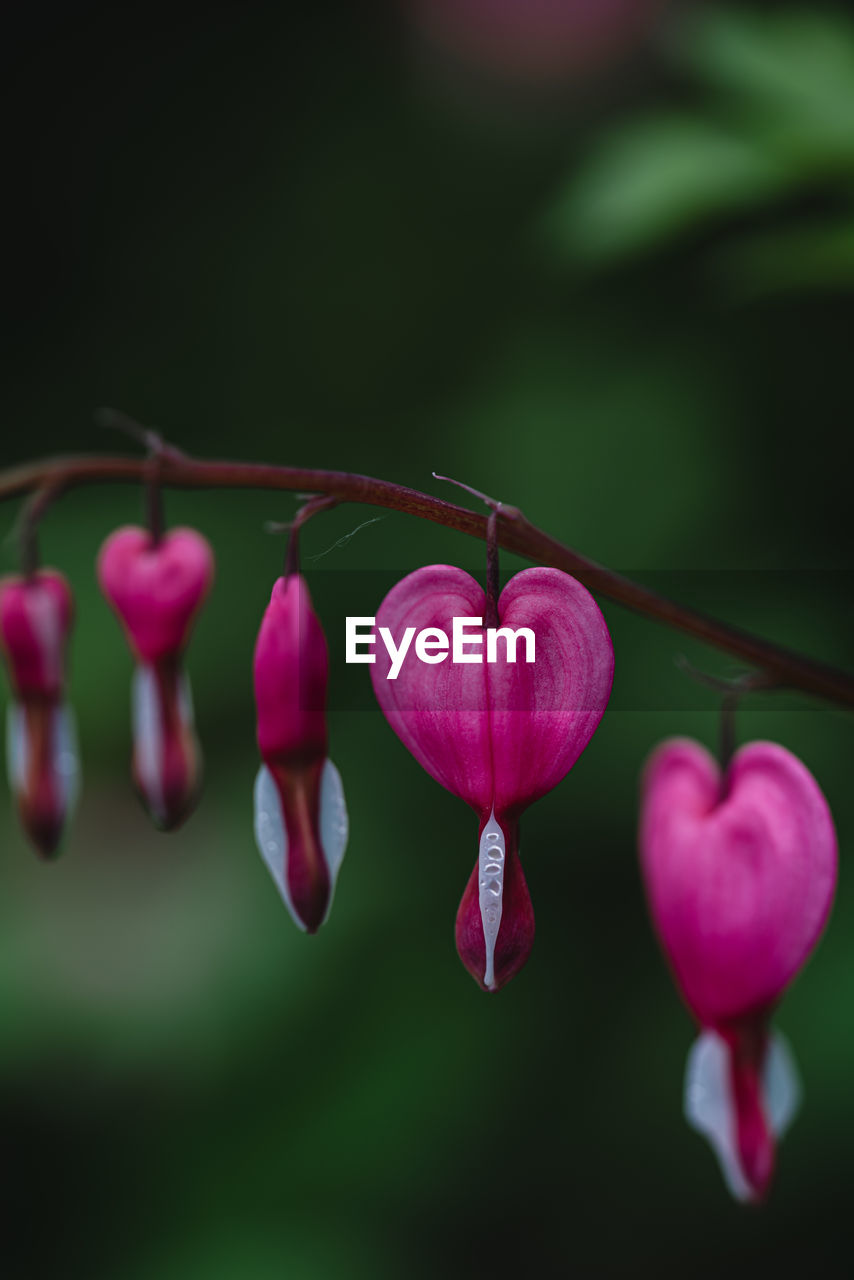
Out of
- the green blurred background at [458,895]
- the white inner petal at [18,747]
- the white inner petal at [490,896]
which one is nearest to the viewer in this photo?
the white inner petal at [490,896]

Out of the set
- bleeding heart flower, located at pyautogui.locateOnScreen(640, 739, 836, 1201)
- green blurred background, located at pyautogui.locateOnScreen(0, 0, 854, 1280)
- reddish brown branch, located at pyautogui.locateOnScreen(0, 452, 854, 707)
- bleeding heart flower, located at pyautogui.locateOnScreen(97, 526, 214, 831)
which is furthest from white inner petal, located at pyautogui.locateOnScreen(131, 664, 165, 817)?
green blurred background, located at pyautogui.locateOnScreen(0, 0, 854, 1280)

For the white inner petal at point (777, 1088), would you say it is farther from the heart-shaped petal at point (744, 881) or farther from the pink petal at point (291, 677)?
the pink petal at point (291, 677)

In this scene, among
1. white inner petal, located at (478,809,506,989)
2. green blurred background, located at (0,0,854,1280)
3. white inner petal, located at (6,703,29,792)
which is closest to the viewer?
white inner petal, located at (478,809,506,989)

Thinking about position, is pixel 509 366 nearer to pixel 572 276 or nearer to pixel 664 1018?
pixel 572 276

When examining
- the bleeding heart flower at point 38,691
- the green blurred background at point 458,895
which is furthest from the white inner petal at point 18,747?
the green blurred background at point 458,895

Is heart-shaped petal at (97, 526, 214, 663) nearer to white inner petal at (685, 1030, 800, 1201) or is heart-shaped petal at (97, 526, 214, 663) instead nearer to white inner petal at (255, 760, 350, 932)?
white inner petal at (255, 760, 350, 932)

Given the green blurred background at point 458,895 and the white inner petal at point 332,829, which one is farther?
the green blurred background at point 458,895

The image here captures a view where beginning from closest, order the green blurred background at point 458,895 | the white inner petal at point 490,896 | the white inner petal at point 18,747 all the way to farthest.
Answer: the white inner petal at point 490,896, the white inner petal at point 18,747, the green blurred background at point 458,895
